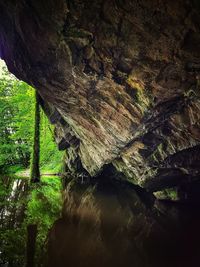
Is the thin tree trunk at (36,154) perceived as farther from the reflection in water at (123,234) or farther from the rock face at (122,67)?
the rock face at (122,67)

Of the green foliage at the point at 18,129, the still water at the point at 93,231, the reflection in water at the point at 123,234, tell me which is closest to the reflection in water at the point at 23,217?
the still water at the point at 93,231

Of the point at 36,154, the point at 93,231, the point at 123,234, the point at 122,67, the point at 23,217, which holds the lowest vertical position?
the point at 123,234

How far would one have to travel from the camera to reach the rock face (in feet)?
33.1

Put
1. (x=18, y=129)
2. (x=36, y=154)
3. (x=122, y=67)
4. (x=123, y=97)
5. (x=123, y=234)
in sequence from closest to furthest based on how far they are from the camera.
Result: (x=122, y=67), (x=123, y=234), (x=123, y=97), (x=36, y=154), (x=18, y=129)

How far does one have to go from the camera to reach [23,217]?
45.0 ft

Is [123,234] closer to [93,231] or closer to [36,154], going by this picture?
[93,231]

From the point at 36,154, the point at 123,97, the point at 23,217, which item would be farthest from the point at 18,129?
the point at 123,97

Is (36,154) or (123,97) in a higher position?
(123,97)

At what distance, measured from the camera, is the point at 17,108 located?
31594 mm

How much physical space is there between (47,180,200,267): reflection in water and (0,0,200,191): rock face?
10.3 feet

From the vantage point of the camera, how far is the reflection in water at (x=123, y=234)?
33.9 feet

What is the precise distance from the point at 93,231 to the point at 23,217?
3.62 m

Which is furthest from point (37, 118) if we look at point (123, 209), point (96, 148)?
point (123, 209)

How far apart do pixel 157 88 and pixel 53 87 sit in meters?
6.42
